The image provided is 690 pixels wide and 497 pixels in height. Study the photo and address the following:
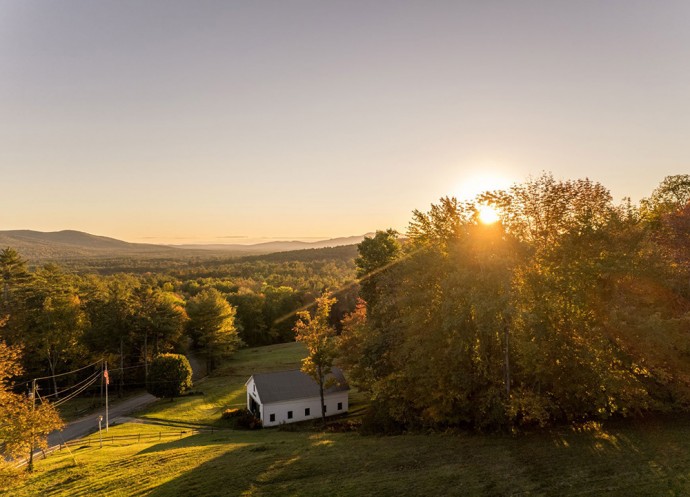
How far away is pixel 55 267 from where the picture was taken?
69.8 m

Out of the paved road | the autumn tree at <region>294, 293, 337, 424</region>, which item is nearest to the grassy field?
the autumn tree at <region>294, 293, 337, 424</region>

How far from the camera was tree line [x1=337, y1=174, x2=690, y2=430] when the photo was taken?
2161cm

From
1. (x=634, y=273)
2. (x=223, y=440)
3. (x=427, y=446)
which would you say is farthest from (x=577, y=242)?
(x=223, y=440)

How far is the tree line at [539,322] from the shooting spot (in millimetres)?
21609

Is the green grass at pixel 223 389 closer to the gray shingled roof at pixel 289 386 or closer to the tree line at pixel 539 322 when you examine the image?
the gray shingled roof at pixel 289 386

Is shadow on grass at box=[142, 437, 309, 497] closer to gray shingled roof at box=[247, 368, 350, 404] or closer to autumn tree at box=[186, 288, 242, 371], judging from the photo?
gray shingled roof at box=[247, 368, 350, 404]

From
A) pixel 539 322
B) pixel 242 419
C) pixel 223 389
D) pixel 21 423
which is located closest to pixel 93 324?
pixel 223 389

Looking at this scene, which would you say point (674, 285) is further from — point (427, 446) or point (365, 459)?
point (365, 459)

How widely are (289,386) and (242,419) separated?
224 inches

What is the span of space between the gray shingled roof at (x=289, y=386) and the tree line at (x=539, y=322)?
16491mm

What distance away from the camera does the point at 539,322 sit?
Answer: 20766 millimetres

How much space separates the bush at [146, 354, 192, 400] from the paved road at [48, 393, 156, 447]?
3.17 meters

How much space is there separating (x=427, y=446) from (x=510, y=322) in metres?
8.36

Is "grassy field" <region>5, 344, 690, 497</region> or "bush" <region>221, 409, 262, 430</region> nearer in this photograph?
"grassy field" <region>5, 344, 690, 497</region>
